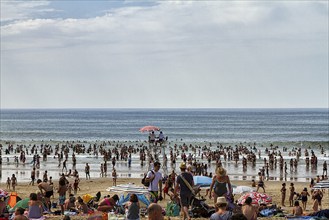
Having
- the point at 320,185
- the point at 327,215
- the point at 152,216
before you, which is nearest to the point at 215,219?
the point at 152,216

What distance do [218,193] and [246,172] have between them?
31619mm

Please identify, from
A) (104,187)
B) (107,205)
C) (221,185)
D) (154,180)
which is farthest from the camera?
(104,187)

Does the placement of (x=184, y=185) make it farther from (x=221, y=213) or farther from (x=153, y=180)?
(x=221, y=213)

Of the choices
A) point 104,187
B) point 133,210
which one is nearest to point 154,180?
point 133,210

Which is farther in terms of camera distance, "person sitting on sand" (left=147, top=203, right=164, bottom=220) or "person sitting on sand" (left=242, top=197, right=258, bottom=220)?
"person sitting on sand" (left=242, top=197, right=258, bottom=220)

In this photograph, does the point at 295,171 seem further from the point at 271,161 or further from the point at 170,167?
the point at 170,167

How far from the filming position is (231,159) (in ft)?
177

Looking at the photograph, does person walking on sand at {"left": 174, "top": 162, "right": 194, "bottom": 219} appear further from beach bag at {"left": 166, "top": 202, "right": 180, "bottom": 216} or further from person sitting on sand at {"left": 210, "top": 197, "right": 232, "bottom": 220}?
person sitting on sand at {"left": 210, "top": 197, "right": 232, "bottom": 220}

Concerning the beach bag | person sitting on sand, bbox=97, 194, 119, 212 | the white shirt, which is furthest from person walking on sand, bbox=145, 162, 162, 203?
person sitting on sand, bbox=97, 194, 119, 212

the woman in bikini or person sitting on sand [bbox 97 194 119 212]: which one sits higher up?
the woman in bikini

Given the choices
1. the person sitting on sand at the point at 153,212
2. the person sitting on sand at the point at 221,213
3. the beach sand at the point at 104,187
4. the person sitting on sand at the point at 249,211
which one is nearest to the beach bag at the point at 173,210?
the person sitting on sand at the point at 249,211

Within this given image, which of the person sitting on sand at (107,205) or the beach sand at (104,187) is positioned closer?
the person sitting on sand at (107,205)

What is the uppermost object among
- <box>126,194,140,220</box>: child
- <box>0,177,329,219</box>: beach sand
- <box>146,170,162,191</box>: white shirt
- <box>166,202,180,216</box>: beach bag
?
<box>146,170,162,191</box>: white shirt

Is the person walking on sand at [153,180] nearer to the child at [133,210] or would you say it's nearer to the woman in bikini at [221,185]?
the child at [133,210]
